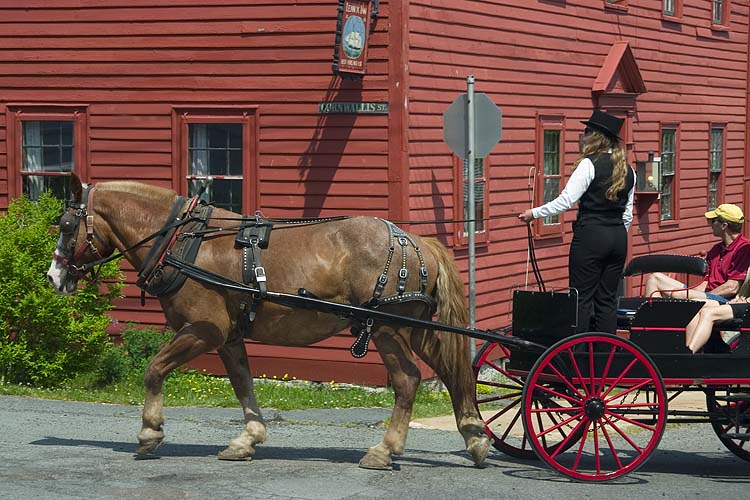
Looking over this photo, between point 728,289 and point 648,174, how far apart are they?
10215mm

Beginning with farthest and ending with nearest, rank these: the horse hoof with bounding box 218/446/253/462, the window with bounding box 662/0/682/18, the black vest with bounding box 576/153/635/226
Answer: the window with bounding box 662/0/682/18 → the horse hoof with bounding box 218/446/253/462 → the black vest with bounding box 576/153/635/226

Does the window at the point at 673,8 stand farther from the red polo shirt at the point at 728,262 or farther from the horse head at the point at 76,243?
the horse head at the point at 76,243

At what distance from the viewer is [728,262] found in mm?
9977

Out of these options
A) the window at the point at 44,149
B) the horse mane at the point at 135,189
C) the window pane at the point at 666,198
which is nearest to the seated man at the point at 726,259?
the horse mane at the point at 135,189

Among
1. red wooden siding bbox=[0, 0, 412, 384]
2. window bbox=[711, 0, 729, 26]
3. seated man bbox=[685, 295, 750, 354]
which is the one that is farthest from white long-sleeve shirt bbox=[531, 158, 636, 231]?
window bbox=[711, 0, 729, 26]

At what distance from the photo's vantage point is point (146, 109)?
47.5 feet

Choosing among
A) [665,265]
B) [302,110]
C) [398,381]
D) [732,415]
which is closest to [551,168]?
[302,110]

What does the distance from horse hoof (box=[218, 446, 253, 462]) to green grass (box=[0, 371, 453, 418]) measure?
3.03 m

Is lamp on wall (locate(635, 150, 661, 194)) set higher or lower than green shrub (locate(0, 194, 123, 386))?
higher

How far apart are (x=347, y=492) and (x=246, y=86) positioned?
688 centimetres

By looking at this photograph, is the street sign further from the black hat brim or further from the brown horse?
the black hat brim

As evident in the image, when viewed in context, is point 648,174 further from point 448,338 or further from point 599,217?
point 448,338

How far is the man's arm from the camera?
984 centimetres

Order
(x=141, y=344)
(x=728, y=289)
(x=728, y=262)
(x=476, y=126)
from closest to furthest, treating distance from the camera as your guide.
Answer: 1. (x=728, y=289)
2. (x=728, y=262)
3. (x=476, y=126)
4. (x=141, y=344)
